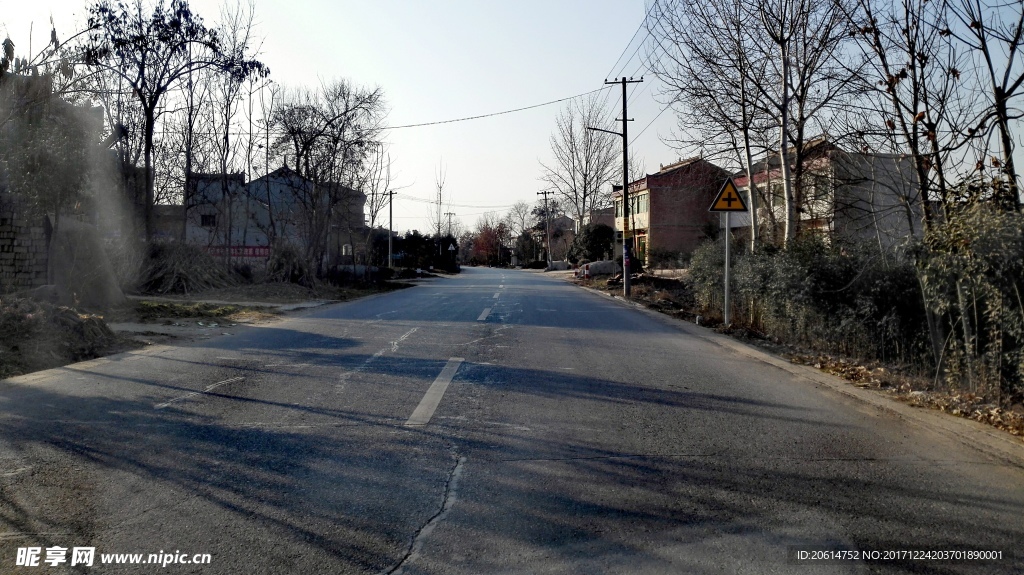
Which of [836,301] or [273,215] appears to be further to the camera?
[273,215]

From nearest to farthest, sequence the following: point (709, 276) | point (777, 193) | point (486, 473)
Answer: point (486, 473) → point (709, 276) → point (777, 193)

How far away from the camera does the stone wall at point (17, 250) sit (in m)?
16.8

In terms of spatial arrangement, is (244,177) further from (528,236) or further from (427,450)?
(528,236)

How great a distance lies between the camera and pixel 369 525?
4395 millimetres

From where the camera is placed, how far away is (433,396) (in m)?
7.99

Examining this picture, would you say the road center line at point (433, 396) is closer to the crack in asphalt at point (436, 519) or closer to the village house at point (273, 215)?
the crack in asphalt at point (436, 519)

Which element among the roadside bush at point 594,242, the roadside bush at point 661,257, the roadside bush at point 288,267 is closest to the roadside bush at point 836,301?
the roadside bush at point 288,267

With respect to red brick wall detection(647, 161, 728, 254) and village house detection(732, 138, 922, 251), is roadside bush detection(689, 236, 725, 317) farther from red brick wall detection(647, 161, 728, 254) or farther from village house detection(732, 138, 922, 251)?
red brick wall detection(647, 161, 728, 254)

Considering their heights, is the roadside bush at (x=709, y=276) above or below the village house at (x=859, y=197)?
below

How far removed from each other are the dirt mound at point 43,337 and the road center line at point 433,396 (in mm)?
5357

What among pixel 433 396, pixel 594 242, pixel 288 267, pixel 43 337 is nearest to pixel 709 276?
pixel 433 396

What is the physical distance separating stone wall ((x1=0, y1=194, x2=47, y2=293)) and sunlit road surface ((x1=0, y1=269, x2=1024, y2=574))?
9219mm

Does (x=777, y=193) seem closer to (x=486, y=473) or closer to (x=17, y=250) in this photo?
(x=486, y=473)

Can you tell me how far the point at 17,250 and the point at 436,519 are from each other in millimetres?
16602
